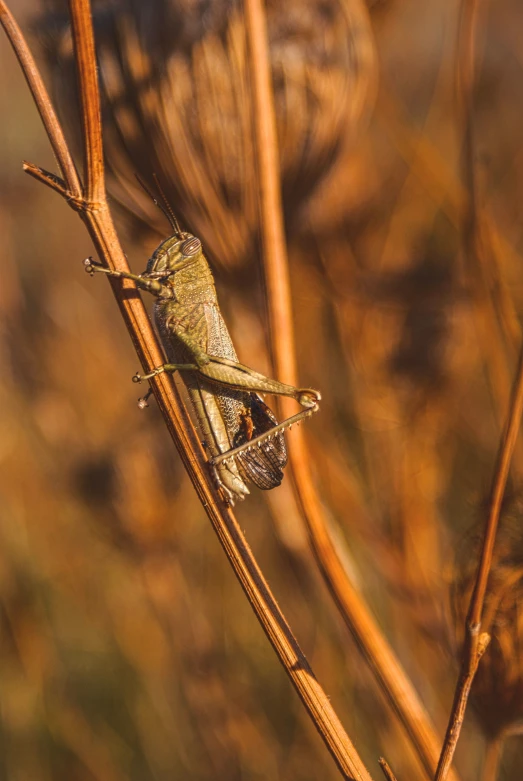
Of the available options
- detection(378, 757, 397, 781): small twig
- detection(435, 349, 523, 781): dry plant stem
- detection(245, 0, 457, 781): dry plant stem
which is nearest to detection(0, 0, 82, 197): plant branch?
detection(245, 0, 457, 781): dry plant stem

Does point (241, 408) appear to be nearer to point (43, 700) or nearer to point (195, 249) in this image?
point (195, 249)

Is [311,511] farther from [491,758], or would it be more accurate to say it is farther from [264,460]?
[491,758]

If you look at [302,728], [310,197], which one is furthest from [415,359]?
[302,728]

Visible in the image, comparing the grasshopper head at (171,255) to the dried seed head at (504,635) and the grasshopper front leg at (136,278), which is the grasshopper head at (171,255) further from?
the dried seed head at (504,635)

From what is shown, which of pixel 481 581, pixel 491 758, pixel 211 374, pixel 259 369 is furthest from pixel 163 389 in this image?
pixel 491 758

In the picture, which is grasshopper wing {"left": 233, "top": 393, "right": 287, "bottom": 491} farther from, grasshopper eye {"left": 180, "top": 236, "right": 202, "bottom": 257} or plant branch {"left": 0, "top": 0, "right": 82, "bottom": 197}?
plant branch {"left": 0, "top": 0, "right": 82, "bottom": 197}
